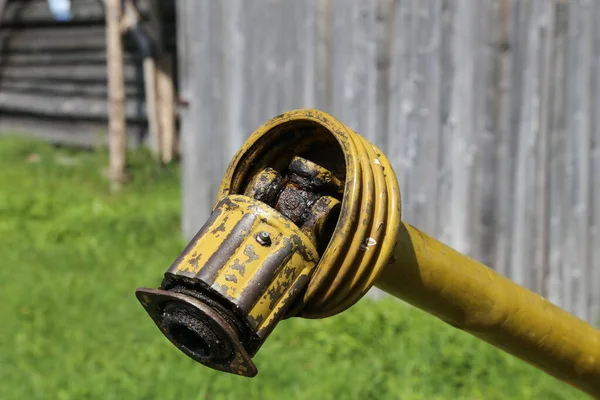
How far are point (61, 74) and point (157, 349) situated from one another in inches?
271

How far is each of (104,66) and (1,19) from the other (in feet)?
7.58

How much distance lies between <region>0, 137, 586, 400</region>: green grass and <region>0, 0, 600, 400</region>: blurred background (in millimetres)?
12

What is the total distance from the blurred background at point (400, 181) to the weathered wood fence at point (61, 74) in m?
3.44

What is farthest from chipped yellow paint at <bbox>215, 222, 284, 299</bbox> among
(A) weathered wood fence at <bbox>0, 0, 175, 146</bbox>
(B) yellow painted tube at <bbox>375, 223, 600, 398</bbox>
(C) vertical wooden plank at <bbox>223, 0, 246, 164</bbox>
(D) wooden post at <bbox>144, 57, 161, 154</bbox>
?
(A) weathered wood fence at <bbox>0, 0, 175, 146</bbox>

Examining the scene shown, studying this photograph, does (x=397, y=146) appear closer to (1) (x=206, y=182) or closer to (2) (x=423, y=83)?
(2) (x=423, y=83)

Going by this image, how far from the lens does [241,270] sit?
920mm

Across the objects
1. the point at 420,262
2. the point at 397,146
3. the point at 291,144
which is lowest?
the point at 397,146

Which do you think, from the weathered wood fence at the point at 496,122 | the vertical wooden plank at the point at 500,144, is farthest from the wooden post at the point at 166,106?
the vertical wooden plank at the point at 500,144

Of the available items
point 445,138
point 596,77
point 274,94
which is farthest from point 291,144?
point 274,94

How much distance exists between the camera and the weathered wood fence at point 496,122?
3664 millimetres

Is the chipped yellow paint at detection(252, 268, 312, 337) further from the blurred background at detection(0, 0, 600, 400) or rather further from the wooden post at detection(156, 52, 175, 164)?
the wooden post at detection(156, 52, 175, 164)

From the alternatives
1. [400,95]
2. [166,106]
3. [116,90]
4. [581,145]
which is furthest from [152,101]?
[581,145]

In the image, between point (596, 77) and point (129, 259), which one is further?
point (129, 259)

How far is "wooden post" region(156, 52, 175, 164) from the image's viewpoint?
768 cm
